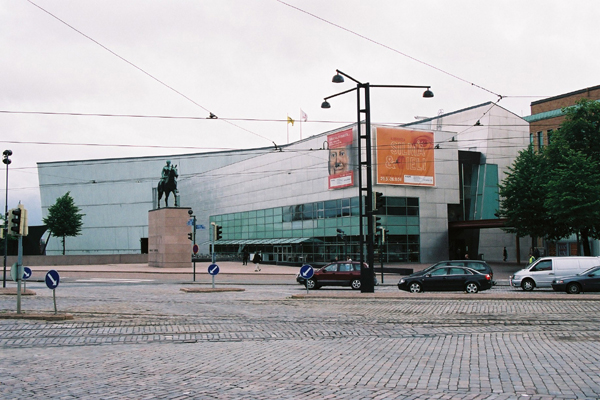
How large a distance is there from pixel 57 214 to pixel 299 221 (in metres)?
32.6

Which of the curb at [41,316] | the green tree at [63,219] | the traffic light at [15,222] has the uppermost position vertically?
the green tree at [63,219]

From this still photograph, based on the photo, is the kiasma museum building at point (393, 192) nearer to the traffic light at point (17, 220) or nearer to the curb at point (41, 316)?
the traffic light at point (17, 220)

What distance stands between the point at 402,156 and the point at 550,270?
29214 mm

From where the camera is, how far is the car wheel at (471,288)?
2584 cm

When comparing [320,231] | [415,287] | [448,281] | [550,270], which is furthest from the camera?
[320,231]

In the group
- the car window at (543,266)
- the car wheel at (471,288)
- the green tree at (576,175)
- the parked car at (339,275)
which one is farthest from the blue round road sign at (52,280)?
the green tree at (576,175)

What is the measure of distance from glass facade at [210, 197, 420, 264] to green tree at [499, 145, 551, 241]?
9.97 metres

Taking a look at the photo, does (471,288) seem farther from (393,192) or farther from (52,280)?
(393,192)

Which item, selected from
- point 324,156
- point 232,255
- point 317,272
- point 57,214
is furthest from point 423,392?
point 57,214

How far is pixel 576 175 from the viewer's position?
128 ft

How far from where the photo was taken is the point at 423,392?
7.30 meters

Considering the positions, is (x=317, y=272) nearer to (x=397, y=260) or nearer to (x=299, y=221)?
(x=397, y=260)

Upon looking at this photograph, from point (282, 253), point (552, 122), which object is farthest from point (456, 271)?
point (282, 253)

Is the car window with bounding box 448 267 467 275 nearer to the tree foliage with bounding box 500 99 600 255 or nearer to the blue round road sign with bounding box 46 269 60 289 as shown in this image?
the tree foliage with bounding box 500 99 600 255
